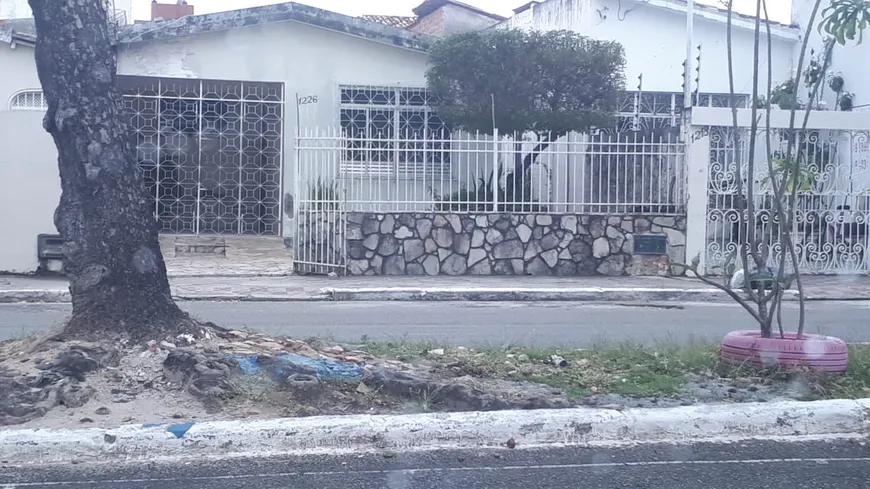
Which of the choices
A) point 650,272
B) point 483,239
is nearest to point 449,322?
point 483,239

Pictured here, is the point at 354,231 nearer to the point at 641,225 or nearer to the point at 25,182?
the point at 641,225

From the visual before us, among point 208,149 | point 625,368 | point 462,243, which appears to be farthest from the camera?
point 208,149

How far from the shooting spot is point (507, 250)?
15.3m

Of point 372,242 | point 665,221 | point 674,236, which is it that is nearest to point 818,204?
point 674,236

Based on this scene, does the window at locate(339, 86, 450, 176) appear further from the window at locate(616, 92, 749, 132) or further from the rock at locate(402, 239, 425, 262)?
the rock at locate(402, 239, 425, 262)

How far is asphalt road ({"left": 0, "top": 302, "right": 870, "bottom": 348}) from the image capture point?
9203mm

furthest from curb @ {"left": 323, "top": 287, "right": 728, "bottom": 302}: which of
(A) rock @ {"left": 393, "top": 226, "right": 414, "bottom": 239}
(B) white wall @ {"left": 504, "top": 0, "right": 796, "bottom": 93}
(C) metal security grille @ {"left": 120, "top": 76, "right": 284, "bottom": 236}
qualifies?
(B) white wall @ {"left": 504, "top": 0, "right": 796, "bottom": 93}

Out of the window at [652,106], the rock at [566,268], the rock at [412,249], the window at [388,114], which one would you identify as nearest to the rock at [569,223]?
the rock at [566,268]

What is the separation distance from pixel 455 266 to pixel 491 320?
177 inches

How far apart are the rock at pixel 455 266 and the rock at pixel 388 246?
0.80 m

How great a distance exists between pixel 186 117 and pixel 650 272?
30.1ft

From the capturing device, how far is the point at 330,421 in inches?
210

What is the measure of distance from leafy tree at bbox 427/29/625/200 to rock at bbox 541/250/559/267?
206 centimetres

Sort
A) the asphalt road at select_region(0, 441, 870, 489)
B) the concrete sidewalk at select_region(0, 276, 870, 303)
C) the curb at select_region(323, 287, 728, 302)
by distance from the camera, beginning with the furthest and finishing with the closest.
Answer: the curb at select_region(323, 287, 728, 302) → the concrete sidewalk at select_region(0, 276, 870, 303) → the asphalt road at select_region(0, 441, 870, 489)
